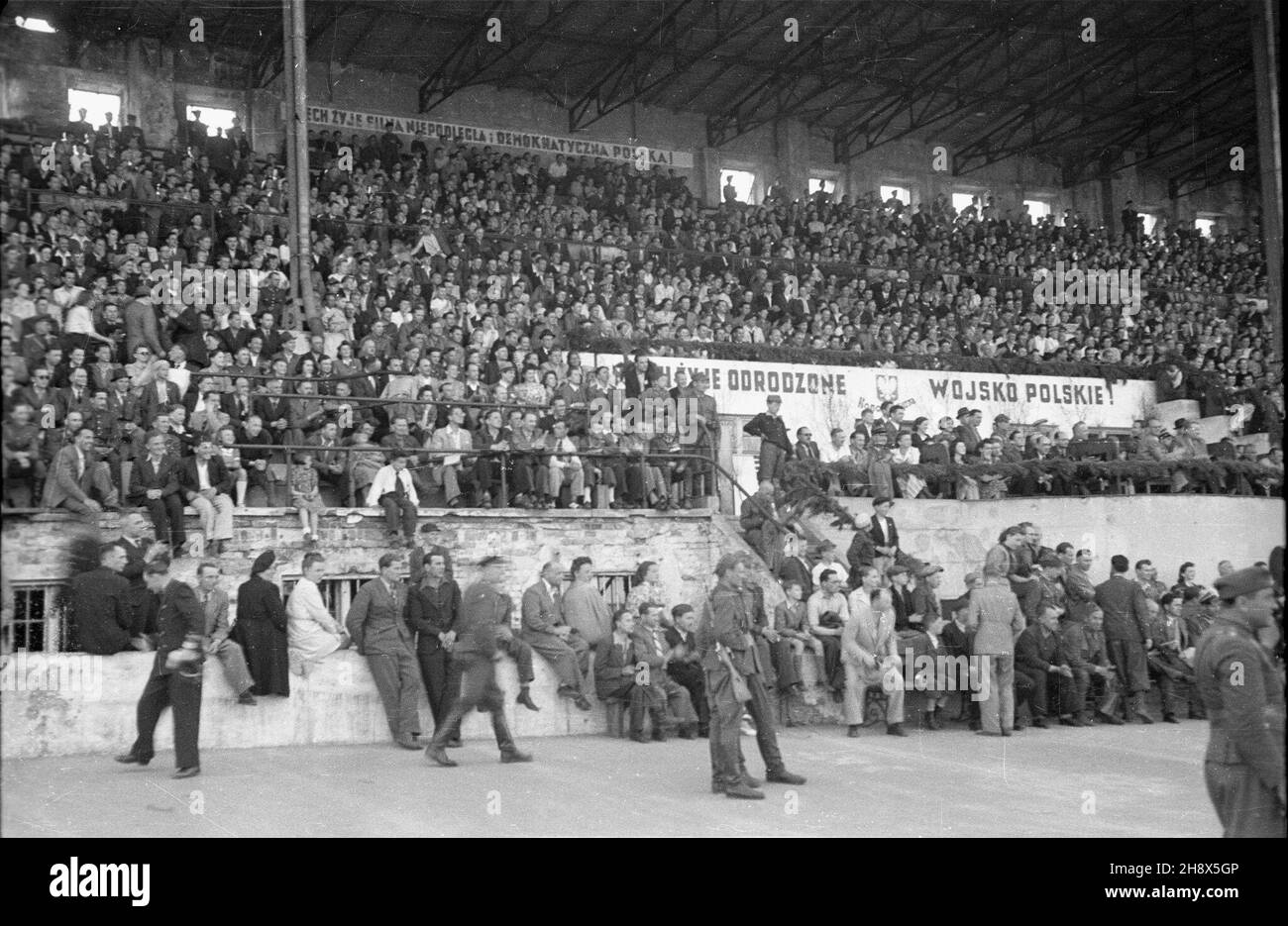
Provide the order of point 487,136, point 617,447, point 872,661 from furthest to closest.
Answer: point 487,136 < point 617,447 < point 872,661

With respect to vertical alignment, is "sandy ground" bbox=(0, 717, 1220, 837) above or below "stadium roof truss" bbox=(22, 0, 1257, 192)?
below

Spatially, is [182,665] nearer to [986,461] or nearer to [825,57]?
[986,461]

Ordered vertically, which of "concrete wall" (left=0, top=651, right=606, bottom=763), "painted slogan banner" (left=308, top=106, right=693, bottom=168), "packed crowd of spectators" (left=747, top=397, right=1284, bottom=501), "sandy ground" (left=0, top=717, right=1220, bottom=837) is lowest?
"sandy ground" (left=0, top=717, right=1220, bottom=837)

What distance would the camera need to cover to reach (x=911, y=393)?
21297mm

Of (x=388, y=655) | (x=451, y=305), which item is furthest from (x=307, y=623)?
(x=451, y=305)

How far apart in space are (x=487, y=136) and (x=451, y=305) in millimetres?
10218

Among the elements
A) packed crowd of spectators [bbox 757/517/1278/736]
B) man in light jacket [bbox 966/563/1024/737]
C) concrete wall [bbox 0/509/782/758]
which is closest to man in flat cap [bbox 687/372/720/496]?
concrete wall [bbox 0/509/782/758]

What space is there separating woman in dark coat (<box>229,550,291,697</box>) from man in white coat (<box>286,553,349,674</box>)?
90mm

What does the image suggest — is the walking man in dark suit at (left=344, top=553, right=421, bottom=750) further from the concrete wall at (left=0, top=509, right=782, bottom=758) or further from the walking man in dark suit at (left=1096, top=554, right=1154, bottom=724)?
the walking man in dark suit at (left=1096, top=554, right=1154, bottom=724)

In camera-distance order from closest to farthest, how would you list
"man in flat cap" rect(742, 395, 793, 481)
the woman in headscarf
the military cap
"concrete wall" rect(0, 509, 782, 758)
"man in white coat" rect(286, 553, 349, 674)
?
the military cap
"concrete wall" rect(0, 509, 782, 758)
"man in white coat" rect(286, 553, 349, 674)
the woman in headscarf
"man in flat cap" rect(742, 395, 793, 481)

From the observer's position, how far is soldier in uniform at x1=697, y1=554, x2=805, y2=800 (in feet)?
31.0

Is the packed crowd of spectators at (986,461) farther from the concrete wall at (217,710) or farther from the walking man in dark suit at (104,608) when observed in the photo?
the walking man in dark suit at (104,608)
